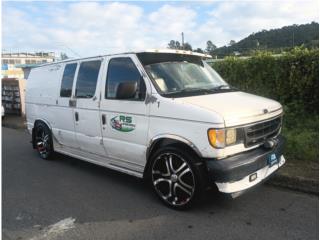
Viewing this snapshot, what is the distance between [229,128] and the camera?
3.68 metres

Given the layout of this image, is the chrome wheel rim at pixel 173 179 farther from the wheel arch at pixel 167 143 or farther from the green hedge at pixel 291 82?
the green hedge at pixel 291 82

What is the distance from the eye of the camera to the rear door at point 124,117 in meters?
4.43

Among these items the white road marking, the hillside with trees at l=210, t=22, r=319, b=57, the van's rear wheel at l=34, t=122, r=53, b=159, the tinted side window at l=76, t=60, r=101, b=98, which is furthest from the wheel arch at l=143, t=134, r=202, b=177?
the hillside with trees at l=210, t=22, r=319, b=57

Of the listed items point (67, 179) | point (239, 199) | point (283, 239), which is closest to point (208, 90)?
point (239, 199)

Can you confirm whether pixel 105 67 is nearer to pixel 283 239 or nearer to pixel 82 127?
pixel 82 127

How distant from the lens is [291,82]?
7750mm

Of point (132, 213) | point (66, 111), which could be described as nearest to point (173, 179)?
point (132, 213)

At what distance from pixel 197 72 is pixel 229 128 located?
148 cm

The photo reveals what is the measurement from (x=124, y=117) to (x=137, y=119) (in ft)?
0.85

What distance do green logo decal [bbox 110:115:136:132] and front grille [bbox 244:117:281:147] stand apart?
150cm

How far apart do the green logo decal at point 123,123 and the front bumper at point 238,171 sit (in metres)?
1.27

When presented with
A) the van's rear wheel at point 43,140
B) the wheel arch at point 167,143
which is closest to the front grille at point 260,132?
the wheel arch at point 167,143

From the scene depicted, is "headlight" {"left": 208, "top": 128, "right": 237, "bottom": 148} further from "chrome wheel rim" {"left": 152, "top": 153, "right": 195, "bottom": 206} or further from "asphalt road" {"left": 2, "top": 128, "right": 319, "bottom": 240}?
"asphalt road" {"left": 2, "top": 128, "right": 319, "bottom": 240}

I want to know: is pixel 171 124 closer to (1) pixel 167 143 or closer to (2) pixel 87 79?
(1) pixel 167 143
